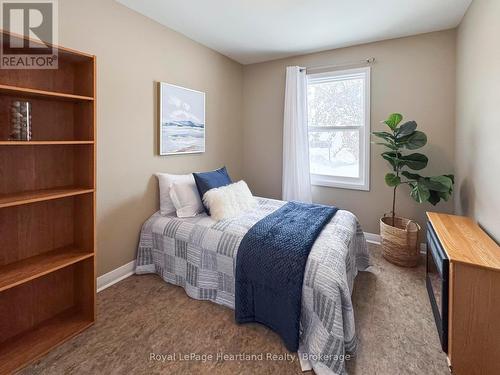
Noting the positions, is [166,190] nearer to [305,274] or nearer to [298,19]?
[305,274]

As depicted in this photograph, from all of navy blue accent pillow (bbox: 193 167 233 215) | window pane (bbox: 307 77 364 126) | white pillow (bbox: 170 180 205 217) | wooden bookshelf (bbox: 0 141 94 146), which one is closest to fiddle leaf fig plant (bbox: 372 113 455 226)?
window pane (bbox: 307 77 364 126)

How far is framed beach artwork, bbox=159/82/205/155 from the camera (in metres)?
2.75

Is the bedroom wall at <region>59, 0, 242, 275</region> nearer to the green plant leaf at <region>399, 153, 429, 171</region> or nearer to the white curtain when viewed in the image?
the white curtain

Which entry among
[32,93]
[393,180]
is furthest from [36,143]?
[393,180]

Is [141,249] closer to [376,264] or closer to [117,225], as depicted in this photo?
[117,225]

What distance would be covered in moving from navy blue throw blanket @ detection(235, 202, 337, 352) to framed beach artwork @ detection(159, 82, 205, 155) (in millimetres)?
1420

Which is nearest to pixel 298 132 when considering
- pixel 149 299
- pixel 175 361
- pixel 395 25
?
pixel 395 25

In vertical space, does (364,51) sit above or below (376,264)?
above

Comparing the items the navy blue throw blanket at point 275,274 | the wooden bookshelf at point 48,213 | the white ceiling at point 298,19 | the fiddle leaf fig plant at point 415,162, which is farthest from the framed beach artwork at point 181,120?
the fiddle leaf fig plant at point 415,162

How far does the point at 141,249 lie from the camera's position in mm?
2559

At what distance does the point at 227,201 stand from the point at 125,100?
Result: 4.36ft

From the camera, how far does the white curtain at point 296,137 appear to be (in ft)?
11.6

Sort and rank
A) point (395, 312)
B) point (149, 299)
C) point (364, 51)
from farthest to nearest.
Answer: point (364, 51)
point (149, 299)
point (395, 312)

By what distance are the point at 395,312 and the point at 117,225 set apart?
97.2 inches
